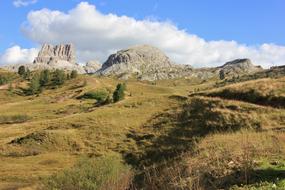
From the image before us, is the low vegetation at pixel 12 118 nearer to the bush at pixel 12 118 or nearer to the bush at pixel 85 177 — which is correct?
the bush at pixel 12 118

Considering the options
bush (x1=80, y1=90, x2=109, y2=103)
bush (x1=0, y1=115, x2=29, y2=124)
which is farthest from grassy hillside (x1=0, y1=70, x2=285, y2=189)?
bush (x1=80, y1=90, x2=109, y2=103)

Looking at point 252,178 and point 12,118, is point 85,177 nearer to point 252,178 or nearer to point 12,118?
point 252,178

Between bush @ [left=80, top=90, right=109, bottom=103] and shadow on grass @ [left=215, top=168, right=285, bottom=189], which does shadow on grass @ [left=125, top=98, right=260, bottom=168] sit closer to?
shadow on grass @ [left=215, top=168, right=285, bottom=189]

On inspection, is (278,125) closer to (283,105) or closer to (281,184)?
(283,105)

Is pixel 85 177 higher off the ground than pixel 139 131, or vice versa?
pixel 139 131

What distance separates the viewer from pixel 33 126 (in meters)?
92.0

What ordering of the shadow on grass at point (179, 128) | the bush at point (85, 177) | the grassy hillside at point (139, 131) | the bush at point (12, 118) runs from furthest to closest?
the bush at point (12, 118), the shadow on grass at point (179, 128), the grassy hillside at point (139, 131), the bush at point (85, 177)

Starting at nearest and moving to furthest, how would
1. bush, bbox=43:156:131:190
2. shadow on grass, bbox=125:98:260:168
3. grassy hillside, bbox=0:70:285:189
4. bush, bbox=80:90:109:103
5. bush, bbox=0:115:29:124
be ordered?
bush, bbox=43:156:131:190 < grassy hillside, bbox=0:70:285:189 < shadow on grass, bbox=125:98:260:168 < bush, bbox=0:115:29:124 < bush, bbox=80:90:109:103

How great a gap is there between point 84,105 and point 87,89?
36882 mm

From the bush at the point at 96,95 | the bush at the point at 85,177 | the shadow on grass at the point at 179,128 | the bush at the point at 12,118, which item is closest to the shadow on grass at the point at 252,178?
the bush at the point at 85,177

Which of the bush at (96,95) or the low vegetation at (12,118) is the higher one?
the bush at (96,95)

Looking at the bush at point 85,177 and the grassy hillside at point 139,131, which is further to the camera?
the grassy hillside at point 139,131

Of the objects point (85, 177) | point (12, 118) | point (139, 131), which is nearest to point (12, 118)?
point (12, 118)

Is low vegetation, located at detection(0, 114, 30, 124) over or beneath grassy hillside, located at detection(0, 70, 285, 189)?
beneath
